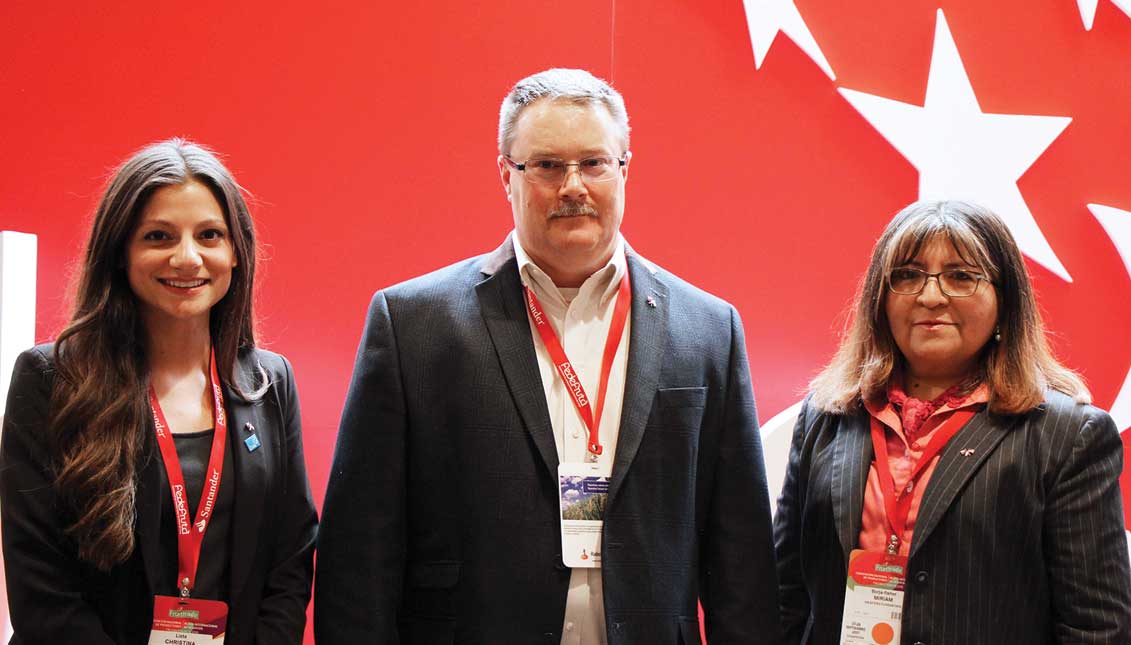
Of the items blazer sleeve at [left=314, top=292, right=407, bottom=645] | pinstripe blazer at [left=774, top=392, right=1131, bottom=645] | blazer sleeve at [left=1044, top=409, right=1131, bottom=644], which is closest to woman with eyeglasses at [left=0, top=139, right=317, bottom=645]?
blazer sleeve at [left=314, top=292, right=407, bottom=645]

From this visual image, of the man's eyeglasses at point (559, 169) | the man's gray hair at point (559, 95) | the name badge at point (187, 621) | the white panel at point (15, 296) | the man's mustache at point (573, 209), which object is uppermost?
the man's gray hair at point (559, 95)

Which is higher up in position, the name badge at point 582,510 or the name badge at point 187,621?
the name badge at point 582,510

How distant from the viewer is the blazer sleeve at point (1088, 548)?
89.5 inches

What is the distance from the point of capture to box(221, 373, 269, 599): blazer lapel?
7.72 feet

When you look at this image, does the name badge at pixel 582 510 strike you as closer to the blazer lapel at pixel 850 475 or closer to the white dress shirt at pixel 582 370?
the white dress shirt at pixel 582 370

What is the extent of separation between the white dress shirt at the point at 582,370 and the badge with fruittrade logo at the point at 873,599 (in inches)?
22.0

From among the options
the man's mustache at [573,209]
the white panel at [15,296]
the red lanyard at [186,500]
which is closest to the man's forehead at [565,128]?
the man's mustache at [573,209]

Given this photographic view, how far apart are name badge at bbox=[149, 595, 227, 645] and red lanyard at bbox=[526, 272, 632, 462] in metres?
0.87

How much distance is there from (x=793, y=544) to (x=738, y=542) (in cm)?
31

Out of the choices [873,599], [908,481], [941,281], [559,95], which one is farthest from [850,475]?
[559,95]

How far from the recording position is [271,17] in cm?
347

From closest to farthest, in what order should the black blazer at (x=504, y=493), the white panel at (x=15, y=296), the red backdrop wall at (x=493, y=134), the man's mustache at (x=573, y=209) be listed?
the black blazer at (x=504, y=493)
the man's mustache at (x=573, y=209)
the white panel at (x=15, y=296)
the red backdrop wall at (x=493, y=134)

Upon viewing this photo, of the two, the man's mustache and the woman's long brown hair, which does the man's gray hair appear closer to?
the man's mustache

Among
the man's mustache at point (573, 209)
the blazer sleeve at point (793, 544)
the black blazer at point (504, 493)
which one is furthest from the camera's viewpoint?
the blazer sleeve at point (793, 544)
